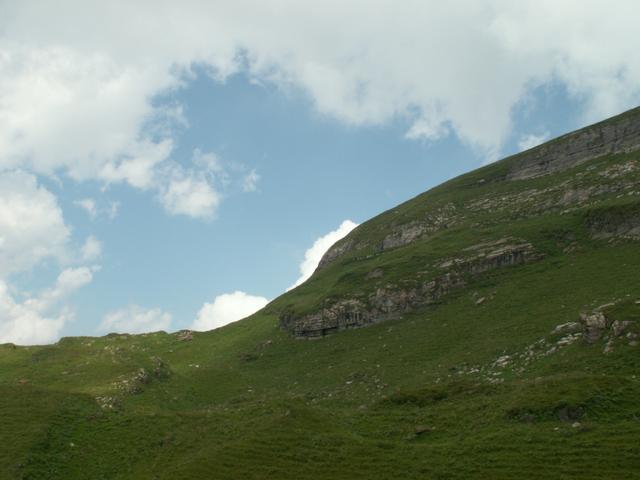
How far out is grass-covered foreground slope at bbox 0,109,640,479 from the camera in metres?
34.0

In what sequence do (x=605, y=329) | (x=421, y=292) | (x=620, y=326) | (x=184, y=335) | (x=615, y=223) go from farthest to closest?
(x=184, y=335) → (x=421, y=292) → (x=615, y=223) → (x=605, y=329) → (x=620, y=326)

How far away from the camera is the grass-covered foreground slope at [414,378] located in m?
34.0

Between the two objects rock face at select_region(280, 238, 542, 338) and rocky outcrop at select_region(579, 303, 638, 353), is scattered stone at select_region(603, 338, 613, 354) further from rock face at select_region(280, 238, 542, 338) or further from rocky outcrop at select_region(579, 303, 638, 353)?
rock face at select_region(280, 238, 542, 338)

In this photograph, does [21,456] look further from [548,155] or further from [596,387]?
[548,155]

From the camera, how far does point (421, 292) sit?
78625 millimetres

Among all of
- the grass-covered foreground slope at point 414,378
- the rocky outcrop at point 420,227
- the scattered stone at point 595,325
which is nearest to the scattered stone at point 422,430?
the grass-covered foreground slope at point 414,378

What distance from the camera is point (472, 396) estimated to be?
42.4 metres

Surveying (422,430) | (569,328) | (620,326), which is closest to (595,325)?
(620,326)

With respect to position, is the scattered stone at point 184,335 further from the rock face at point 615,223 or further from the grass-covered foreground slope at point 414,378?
the rock face at point 615,223

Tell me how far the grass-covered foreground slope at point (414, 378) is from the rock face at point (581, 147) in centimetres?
501

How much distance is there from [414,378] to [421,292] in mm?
25606

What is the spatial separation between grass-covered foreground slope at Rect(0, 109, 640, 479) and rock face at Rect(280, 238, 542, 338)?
1.48 ft

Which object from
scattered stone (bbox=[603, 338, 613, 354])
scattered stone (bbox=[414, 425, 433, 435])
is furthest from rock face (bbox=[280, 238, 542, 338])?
scattered stone (bbox=[414, 425, 433, 435])

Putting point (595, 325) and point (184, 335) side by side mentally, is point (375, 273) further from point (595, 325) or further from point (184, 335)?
point (595, 325)
